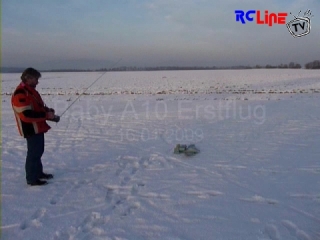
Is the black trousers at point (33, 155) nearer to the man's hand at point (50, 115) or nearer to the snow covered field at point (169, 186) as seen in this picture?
the snow covered field at point (169, 186)

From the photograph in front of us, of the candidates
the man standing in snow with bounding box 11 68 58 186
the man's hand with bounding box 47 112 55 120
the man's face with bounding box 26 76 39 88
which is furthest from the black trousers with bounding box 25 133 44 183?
the man's face with bounding box 26 76 39 88

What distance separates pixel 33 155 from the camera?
5.03 m

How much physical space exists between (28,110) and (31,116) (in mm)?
112

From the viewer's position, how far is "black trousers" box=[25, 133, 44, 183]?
197 inches

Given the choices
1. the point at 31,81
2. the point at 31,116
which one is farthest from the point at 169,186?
the point at 31,81

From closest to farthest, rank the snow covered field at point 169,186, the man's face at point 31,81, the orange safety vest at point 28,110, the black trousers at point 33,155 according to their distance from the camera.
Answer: the snow covered field at point 169,186 < the orange safety vest at point 28,110 < the man's face at point 31,81 < the black trousers at point 33,155

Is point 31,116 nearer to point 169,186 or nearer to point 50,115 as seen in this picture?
point 50,115

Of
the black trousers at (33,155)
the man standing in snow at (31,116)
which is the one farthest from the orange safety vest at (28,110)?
the black trousers at (33,155)

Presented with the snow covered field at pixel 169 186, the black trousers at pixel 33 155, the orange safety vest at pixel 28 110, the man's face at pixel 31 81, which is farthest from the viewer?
the black trousers at pixel 33 155

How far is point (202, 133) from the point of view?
877 centimetres

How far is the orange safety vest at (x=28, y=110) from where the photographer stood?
4.69 m

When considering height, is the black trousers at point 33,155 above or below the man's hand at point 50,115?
below

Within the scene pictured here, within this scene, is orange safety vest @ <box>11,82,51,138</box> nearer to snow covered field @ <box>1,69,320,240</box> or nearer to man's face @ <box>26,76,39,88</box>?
man's face @ <box>26,76,39,88</box>

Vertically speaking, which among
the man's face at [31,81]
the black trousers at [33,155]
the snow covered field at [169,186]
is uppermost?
the man's face at [31,81]
